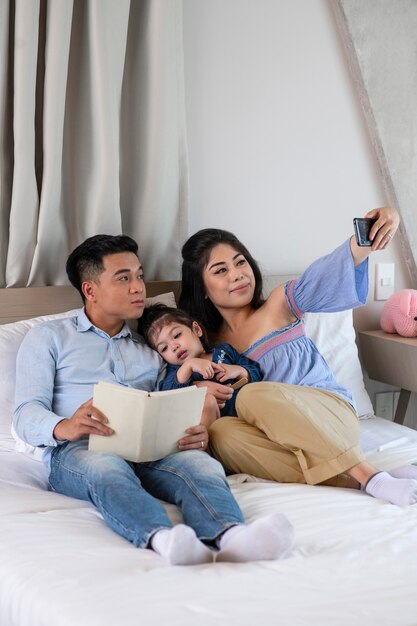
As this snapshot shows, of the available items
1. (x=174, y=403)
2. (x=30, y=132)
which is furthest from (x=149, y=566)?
(x=30, y=132)

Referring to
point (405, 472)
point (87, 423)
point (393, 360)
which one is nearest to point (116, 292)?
point (87, 423)

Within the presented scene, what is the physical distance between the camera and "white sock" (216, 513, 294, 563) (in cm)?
135

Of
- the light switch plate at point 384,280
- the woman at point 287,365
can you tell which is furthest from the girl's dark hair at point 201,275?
the light switch plate at point 384,280

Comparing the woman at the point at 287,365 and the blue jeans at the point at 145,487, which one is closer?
the blue jeans at the point at 145,487

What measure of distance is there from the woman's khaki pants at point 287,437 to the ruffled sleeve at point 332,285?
301mm

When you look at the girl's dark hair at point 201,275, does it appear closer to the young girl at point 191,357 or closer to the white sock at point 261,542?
the young girl at point 191,357

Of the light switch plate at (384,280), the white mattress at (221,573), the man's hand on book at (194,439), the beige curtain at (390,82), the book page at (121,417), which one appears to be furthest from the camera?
the light switch plate at (384,280)

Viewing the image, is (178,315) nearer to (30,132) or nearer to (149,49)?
(30,132)

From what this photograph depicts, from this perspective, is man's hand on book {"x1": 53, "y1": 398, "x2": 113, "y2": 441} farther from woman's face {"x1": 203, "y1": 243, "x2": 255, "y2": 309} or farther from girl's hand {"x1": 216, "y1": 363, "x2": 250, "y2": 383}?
woman's face {"x1": 203, "y1": 243, "x2": 255, "y2": 309}

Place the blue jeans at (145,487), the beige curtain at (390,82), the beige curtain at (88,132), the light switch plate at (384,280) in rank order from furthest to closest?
the light switch plate at (384,280) < the beige curtain at (390,82) < the beige curtain at (88,132) < the blue jeans at (145,487)

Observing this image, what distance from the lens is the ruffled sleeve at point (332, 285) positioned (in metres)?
2.07

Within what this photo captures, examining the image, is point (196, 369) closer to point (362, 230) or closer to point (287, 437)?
point (287, 437)

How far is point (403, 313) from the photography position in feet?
8.82

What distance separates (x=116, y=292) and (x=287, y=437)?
0.55 metres
